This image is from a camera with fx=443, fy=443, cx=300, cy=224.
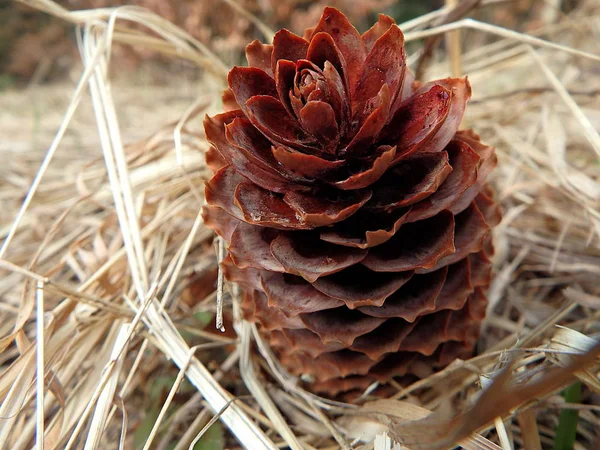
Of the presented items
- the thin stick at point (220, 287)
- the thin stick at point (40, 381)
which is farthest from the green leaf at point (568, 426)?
the thin stick at point (40, 381)

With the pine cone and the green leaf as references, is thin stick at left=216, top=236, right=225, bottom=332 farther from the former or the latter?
the green leaf

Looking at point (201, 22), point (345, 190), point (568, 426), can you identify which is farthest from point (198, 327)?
point (201, 22)

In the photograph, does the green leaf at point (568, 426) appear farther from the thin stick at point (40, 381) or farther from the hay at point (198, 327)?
the thin stick at point (40, 381)

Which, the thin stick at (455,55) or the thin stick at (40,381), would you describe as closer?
the thin stick at (40,381)

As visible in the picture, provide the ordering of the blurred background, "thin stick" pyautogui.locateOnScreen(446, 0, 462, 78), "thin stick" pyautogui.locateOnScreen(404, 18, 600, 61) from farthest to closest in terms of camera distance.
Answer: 1. the blurred background
2. "thin stick" pyautogui.locateOnScreen(446, 0, 462, 78)
3. "thin stick" pyautogui.locateOnScreen(404, 18, 600, 61)

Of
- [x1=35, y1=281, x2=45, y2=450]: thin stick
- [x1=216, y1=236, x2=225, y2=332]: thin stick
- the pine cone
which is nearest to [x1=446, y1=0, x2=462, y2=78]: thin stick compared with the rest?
the pine cone

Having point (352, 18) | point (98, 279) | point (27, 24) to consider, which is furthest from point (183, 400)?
point (27, 24)

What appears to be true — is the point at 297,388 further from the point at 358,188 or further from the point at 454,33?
the point at 454,33

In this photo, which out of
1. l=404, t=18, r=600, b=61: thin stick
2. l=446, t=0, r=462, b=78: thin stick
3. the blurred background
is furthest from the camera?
the blurred background
